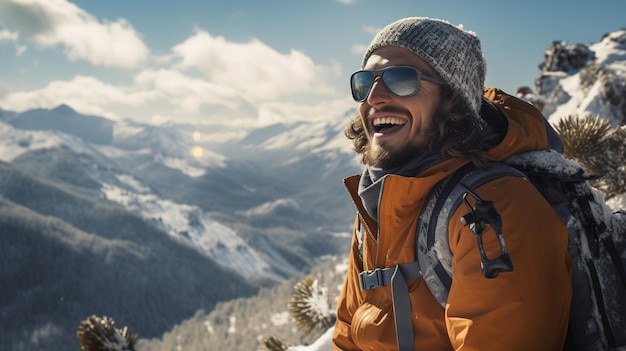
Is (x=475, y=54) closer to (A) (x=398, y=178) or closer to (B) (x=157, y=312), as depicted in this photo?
(A) (x=398, y=178)

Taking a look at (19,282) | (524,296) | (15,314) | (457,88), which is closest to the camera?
(524,296)

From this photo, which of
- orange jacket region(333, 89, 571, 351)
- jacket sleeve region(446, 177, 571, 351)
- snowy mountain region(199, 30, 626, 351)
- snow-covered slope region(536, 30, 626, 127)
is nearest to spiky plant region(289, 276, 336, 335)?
snowy mountain region(199, 30, 626, 351)

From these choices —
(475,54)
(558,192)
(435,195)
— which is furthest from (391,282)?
(475,54)

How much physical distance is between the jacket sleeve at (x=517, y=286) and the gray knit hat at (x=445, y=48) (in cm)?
94

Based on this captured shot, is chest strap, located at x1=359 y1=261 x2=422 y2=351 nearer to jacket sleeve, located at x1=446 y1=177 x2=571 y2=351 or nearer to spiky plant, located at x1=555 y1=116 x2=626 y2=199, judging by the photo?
jacket sleeve, located at x1=446 y1=177 x2=571 y2=351

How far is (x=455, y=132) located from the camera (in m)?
2.64

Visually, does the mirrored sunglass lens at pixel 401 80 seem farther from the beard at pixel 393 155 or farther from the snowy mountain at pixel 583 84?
the snowy mountain at pixel 583 84

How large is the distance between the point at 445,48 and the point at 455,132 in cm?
58

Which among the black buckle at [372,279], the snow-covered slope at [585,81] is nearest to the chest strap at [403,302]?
the black buckle at [372,279]

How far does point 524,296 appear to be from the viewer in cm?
181

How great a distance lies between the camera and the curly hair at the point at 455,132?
7.82 feet

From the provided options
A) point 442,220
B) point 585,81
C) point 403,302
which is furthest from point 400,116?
point 585,81

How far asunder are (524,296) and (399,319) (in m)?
0.79

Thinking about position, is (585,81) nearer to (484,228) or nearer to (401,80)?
(401,80)
